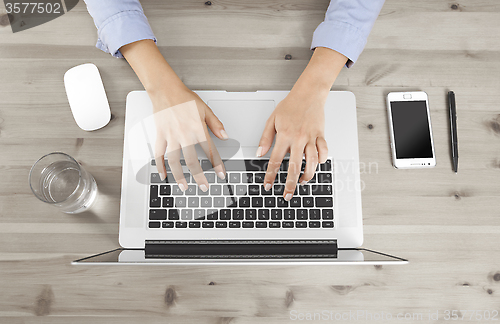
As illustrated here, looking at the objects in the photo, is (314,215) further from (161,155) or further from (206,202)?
(161,155)

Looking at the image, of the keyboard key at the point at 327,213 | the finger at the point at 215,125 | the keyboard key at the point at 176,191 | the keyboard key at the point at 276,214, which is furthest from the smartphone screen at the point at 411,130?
the keyboard key at the point at 176,191

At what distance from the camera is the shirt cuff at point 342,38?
27.5 inches

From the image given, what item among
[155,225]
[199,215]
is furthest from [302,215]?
[155,225]

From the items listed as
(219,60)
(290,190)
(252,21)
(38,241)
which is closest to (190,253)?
(290,190)

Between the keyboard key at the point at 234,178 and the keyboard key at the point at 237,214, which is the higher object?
the keyboard key at the point at 234,178

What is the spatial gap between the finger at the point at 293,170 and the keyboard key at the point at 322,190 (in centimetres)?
5

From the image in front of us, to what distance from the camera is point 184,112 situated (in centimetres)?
68

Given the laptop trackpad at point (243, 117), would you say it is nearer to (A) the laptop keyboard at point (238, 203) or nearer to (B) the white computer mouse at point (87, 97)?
(A) the laptop keyboard at point (238, 203)

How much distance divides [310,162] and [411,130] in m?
0.28

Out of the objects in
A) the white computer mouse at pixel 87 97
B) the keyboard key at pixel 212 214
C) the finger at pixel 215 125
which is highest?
the white computer mouse at pixel 87 97

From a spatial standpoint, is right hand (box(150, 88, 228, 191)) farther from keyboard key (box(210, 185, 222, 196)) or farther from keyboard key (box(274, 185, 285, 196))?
keyboard key (box(274, 185, 285, 196))

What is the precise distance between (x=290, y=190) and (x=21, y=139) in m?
0.67

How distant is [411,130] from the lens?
71 centimetres

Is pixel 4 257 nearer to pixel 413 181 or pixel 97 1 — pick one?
pixel 97 1
